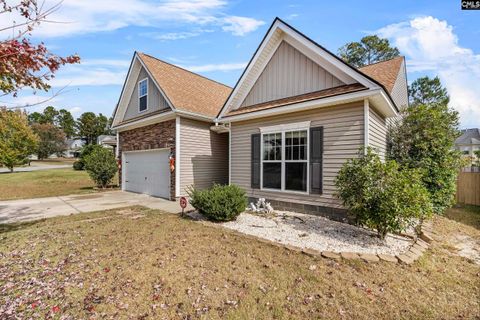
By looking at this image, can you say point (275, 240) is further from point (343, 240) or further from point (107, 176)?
point (107, 176)

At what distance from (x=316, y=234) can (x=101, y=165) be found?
43.1ft

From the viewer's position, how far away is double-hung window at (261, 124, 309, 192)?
7.13 m

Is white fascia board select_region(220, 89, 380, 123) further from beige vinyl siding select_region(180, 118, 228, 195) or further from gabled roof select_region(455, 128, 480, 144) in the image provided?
gabled roof select_region(455, 128, 480, 144)

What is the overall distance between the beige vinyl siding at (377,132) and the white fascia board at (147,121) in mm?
7306

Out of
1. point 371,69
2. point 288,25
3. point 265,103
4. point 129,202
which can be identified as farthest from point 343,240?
point 371,69

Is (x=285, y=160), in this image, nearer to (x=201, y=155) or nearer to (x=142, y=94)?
(x=201, y=155)

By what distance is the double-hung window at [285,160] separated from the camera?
7129mm

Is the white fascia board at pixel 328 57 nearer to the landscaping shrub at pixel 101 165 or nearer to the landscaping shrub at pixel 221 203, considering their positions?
the landscaping shrub at pixel 221 203

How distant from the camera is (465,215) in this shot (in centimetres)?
823

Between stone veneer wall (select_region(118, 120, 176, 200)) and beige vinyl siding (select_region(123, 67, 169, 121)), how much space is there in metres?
0.80

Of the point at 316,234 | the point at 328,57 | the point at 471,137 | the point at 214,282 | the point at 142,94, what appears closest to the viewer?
the point at 214,282

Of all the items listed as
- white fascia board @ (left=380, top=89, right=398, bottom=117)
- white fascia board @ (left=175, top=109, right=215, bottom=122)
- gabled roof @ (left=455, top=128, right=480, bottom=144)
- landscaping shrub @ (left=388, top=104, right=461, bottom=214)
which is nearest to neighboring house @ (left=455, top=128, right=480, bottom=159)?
gabled roof @ (left=455, top=128, right=480, bottom=144)

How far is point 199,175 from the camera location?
35.1 ft

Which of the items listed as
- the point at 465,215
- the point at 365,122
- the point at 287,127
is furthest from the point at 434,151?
the point at 287,127
